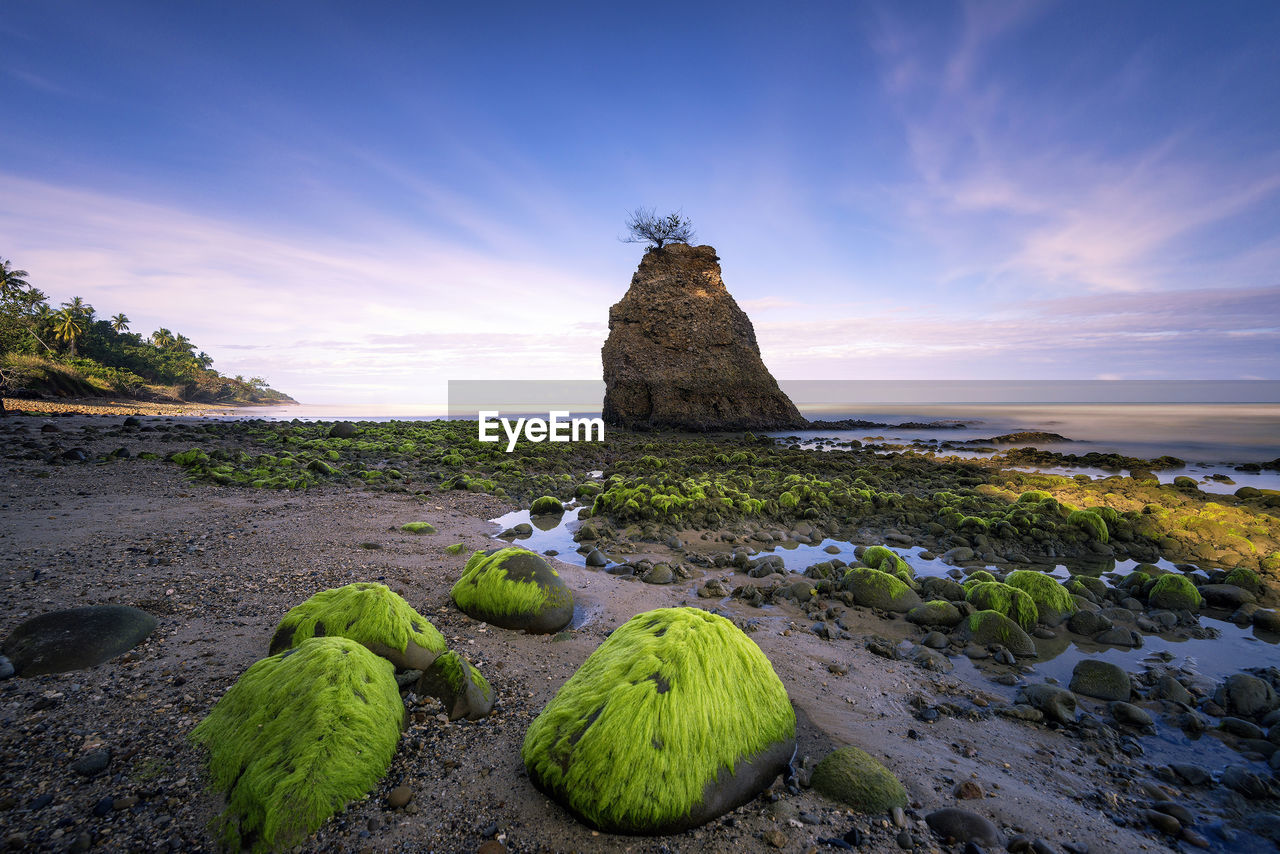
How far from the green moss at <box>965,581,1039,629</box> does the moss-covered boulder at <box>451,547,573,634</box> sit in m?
4.54

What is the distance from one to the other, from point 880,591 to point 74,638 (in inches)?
283

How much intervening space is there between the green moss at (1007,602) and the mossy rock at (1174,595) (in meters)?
1.88

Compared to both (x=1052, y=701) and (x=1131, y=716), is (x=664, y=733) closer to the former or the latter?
(x=1052, y=701)

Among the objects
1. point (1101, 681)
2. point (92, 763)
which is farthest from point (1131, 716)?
point (92, 763)

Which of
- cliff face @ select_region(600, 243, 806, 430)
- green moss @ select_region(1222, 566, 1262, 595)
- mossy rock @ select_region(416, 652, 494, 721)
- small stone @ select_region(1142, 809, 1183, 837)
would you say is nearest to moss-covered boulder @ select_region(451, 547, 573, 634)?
mossy rock @ select_region(416, 652, 494, 721)

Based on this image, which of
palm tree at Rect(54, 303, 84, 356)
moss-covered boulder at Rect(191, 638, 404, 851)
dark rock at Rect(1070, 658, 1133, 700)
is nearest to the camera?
moss-covered boulder at Rect(191, 638, 404, 851)

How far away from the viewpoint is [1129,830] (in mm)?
2787

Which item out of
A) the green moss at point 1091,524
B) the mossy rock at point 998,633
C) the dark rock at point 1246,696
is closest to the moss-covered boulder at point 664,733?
the mossy rock at point 998,633

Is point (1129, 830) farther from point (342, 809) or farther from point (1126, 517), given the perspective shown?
point (1126, 517)

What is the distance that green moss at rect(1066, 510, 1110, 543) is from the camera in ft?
27.8

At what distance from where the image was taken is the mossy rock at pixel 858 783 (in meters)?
2.72

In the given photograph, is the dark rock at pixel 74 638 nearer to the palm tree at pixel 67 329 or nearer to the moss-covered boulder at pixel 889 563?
the moss-covered boulder at pixel 889 563

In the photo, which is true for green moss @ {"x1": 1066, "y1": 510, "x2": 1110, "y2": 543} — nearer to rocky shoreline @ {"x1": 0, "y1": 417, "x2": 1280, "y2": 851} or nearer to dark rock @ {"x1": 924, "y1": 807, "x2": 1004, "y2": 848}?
rocky shoreline @ {"x1": 0, "y1": 417, "x2": 1280, "y2": 851}

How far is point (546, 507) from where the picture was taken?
1071cm
